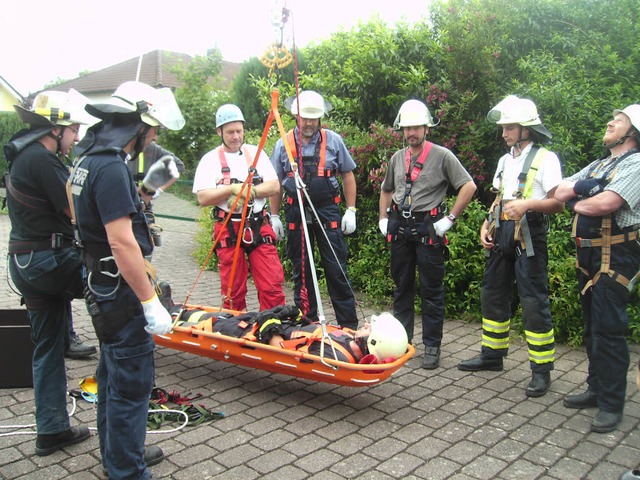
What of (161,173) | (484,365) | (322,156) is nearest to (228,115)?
(322,156)

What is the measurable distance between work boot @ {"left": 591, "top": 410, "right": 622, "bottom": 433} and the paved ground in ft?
0.16

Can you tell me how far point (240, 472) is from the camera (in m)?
3.67

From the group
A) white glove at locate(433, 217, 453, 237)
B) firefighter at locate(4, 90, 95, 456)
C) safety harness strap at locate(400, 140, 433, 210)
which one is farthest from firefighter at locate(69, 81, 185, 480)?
white glove at locate(433, 217, 453, 237)

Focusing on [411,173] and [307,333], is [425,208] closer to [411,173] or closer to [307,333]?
[411,173]

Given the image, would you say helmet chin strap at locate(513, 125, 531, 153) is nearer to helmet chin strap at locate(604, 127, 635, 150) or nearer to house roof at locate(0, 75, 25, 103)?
helmet chin strap at locate(604, 127, 635, 150)

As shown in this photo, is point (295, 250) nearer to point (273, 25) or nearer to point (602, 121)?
point (273, 25)

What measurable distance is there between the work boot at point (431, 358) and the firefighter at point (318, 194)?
839mm

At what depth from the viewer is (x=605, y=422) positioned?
4.11 m

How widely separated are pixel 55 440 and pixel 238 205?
251 cm

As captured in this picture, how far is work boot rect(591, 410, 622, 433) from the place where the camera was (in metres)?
4.10

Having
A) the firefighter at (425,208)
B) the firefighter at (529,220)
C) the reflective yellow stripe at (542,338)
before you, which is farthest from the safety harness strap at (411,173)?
the reflective yellow stripe at (542,338)

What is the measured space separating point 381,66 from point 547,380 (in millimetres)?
4888

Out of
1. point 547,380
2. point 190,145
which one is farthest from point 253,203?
point 190,145

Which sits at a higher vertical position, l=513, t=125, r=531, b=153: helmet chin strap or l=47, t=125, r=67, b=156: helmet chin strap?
l=47, t=125, r=67, b=156: helmet chin strap
